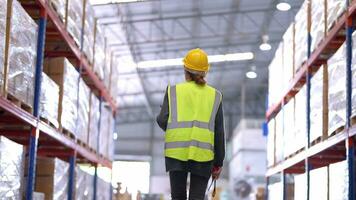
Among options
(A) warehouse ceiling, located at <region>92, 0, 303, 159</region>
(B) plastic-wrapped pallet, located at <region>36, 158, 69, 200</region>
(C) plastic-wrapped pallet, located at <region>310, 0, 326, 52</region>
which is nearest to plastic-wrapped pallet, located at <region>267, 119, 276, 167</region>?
(C) plastic-wrapped pallet, located at <region>310, 0, 326, 52</region>

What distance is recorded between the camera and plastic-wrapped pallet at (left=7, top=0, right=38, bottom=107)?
6277mm

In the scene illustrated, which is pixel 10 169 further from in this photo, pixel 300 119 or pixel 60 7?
pixel 300 119

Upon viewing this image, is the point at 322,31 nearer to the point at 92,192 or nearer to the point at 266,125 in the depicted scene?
the point at 92,192

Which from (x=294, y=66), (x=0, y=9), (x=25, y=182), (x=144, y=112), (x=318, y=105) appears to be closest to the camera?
(x=0, y=9)

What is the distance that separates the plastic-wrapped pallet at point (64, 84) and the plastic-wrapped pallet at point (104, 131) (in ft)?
9.25

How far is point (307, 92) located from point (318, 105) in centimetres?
83

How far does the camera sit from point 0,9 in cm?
584

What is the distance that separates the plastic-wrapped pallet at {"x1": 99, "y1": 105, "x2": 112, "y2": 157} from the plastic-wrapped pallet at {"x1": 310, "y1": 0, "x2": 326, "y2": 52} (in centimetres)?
463

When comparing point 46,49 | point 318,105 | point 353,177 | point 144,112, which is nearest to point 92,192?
point 46,49

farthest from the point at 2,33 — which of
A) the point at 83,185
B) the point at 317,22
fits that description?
the point at 83,185

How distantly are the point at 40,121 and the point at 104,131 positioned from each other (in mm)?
4923

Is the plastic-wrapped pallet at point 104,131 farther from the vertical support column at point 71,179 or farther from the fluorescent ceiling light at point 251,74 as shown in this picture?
the fluorescent ceiling light at point 251,74

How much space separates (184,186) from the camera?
4.77m

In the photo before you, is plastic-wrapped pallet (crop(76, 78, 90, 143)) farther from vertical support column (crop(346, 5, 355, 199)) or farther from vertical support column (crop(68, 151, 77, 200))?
vertical support column (crop(346, 5, 355, 199))
